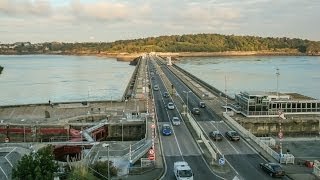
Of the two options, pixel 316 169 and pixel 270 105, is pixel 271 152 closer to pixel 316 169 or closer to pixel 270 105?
pixel 316 169

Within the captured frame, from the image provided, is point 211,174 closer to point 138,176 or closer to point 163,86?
point 138,176

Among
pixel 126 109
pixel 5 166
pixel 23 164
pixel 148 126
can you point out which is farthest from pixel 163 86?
pixel 23 164

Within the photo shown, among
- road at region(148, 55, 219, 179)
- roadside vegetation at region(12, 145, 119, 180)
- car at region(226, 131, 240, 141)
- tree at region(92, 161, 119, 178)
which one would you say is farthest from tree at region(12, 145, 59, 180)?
car at region(226, 131, 240, 141)

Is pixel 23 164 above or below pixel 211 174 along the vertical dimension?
above

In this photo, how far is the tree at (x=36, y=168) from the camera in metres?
26.0

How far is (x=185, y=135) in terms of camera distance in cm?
4278

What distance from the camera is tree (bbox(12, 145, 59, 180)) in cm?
2595

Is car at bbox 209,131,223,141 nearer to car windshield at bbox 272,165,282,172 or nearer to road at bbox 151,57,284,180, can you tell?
road at bbox 151,57,284,180

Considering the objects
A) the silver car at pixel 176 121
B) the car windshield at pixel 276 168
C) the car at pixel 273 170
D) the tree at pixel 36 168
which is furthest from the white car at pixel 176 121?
the tree at pixel 36 168

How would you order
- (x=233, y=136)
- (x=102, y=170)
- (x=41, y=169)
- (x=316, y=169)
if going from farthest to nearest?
(x=233, y=136), (x=316, y=169), (x=102, y=170), (x=41, y=169)

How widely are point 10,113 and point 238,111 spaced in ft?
101

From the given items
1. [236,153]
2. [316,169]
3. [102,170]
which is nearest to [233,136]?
[236,153]

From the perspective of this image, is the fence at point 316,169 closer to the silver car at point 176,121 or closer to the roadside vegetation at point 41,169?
the roadside vegetation at point 41,169

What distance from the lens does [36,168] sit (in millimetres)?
25828
